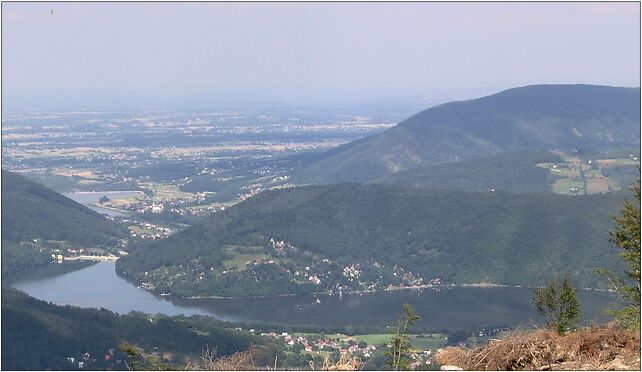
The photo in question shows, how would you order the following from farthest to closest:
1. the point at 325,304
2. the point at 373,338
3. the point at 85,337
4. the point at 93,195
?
1. the point at 93,195
2. the point at 325,304
3. the point at 373,338
4. the point at 85,337

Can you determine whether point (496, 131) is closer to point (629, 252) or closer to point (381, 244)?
point (381, 244)

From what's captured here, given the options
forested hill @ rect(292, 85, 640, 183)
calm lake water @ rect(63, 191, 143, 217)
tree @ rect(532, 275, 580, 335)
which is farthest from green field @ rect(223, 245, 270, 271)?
tree @ rect(532, 275, 580, 335)

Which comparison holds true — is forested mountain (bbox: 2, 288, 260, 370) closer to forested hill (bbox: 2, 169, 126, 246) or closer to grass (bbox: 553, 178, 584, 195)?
forested hill (bbox: 2, 169, 126, 246)

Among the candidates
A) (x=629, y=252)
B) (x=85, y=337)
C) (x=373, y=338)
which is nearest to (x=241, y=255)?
(x=373, y=338)

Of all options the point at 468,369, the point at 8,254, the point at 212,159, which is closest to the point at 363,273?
the point at 8,254

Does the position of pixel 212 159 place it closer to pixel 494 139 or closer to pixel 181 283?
pixel 494 139
